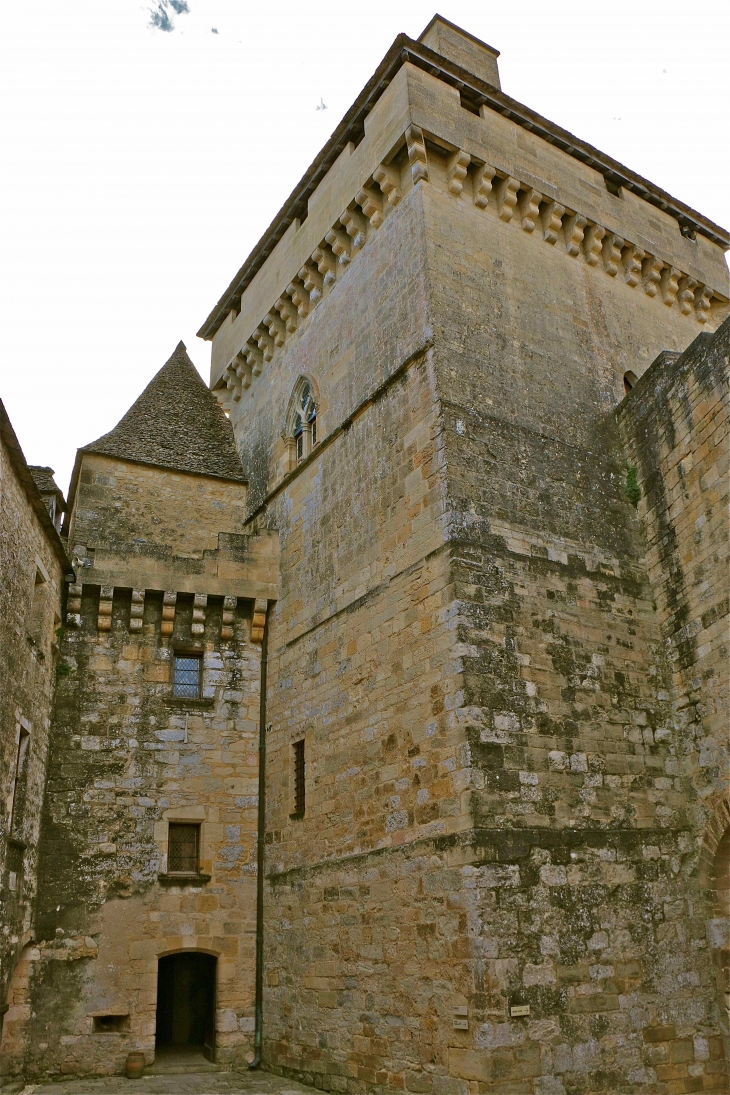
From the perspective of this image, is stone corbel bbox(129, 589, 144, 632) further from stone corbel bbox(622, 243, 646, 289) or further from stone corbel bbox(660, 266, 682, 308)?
stone corbel bbox(660, 266, 682, 308)

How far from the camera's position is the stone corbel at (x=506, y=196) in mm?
11078

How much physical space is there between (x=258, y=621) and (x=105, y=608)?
1927mm

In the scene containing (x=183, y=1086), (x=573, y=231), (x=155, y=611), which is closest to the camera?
(x=183, y=1086)

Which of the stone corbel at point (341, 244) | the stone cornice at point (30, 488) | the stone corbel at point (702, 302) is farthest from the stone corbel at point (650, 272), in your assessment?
the stone cornice at point (30, 488)

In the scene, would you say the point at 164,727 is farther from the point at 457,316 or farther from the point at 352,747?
the point at 457,316

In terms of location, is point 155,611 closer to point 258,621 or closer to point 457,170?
point 258,621

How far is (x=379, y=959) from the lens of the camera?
319 inches

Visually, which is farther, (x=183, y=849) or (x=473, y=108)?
(x=473, y=108)

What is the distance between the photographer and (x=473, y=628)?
8.11 meters

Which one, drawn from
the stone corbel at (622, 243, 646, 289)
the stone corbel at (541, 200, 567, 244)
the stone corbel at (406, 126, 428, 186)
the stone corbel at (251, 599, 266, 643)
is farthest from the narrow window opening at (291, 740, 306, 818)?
the stone corbel at (622, 243, 646, 289)

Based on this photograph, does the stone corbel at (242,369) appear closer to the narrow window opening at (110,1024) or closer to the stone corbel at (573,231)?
the stone corbel at (573,231)

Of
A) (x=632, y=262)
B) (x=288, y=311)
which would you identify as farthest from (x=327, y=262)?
(x=632, y=262)

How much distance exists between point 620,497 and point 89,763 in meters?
6.89

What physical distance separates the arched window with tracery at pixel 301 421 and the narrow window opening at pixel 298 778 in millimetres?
3897
